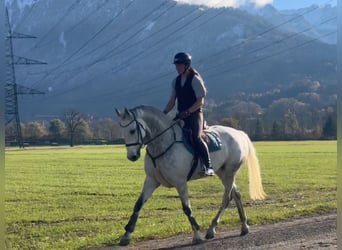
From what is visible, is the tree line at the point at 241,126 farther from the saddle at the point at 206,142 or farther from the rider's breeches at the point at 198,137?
the rider's breeches at the point at 198,137

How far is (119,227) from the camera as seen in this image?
9.80m

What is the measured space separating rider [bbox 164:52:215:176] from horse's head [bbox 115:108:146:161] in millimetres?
757

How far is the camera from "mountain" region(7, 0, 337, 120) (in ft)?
136

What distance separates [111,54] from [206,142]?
49332 millimetres

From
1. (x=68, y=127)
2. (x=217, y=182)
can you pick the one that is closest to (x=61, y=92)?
(x=68, y=127)

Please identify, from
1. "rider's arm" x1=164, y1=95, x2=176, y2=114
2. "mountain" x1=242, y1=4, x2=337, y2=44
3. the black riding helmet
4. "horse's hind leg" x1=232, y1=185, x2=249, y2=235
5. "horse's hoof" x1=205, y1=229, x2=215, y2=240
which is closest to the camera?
"mountain" x1=242, y1=4, x2=337, y2=44

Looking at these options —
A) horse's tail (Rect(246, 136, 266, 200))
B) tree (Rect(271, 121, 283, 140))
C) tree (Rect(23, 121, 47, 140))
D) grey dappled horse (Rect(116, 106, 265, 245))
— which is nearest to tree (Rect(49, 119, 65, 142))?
tree (Rect(23, 121, 47, 140))

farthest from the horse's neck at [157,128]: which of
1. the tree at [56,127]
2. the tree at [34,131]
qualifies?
the tree at [34,131]

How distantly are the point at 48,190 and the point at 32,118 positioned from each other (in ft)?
104

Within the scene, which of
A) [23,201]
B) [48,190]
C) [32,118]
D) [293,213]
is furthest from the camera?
[32,118]

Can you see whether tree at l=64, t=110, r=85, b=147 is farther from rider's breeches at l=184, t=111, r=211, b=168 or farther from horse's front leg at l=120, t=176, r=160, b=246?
rider's breeches at l=184, t=111, r=211, b=168

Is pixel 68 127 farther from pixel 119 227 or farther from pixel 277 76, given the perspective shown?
pixel 277 76

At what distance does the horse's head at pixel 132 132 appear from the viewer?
23.0 feet

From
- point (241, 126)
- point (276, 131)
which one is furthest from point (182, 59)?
point (241, 126)
